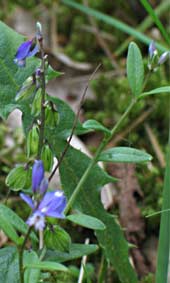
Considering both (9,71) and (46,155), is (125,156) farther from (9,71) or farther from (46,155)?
(9,71)

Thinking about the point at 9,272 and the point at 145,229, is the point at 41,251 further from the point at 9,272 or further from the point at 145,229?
the point at 145,229

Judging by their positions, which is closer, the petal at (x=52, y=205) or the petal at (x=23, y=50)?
the petal at (x=52, y=205)

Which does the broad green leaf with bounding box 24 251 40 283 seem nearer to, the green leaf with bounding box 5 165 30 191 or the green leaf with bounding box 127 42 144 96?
the green leaf with bounding box 5 165 30 191

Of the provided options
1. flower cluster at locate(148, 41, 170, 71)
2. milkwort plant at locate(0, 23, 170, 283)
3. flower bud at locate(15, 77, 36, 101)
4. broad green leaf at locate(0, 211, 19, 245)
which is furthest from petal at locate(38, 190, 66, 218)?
flower cluster at locate(148, 41, 170, 71)

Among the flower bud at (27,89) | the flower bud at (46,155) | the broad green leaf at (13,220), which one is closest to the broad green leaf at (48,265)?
the broad green leaf at (13,220)

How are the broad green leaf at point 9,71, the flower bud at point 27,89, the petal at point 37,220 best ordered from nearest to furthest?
the petal at point 37,220
the flower bud at point 27,89
the broad green leaf at point 9,71

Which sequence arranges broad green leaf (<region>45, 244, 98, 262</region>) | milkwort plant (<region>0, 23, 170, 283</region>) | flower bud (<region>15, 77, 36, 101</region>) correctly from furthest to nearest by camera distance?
broad green leaf (<region>45, 244, 98, 262</region>)
flower bud (<region>15, 77, 36, 101</region>)
milkwort plant (<region>0, 23, 170, 283</region>)

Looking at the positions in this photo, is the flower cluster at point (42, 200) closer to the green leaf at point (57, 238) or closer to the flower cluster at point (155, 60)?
the green leaf at point (57, 238)

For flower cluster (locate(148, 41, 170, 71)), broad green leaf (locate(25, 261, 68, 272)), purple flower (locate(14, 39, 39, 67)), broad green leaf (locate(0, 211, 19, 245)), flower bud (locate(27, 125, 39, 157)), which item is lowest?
broad green leaf (locate(25, 261, 68, 272))
